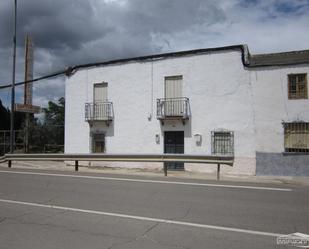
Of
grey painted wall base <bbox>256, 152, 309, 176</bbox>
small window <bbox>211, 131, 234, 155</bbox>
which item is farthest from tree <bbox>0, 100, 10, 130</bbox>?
grey painted wall base <bbox>256, 152, 309, 176</bbox>

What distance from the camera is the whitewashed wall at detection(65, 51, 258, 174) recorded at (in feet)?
65.0

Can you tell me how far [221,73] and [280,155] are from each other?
500 cm

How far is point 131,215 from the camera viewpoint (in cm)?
834

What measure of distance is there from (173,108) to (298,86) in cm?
634

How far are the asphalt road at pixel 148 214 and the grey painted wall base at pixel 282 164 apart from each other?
22.3ft

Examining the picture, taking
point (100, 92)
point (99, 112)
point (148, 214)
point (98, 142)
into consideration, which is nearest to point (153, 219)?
point (148, 214)

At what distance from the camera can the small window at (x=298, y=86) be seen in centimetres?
1870

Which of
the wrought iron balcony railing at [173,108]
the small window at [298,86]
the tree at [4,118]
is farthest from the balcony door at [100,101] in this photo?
the tree at [4,118]

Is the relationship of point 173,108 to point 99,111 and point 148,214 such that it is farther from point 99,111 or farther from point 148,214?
point 148,214

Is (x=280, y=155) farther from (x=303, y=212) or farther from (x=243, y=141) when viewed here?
(x=303, y=212)

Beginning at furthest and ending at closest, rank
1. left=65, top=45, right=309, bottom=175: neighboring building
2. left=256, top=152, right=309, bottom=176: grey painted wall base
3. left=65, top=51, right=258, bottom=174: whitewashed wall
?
1. left=65, top=51, right=258, bottom=174: whitewashed wall
2. left=65, top=45, right=309, bottom=175: neighboring building
3. left=256, top=152, right=309, bottom=176: grey painted wall base

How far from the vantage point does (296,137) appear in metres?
18.7

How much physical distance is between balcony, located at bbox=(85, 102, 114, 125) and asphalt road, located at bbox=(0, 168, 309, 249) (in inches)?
409

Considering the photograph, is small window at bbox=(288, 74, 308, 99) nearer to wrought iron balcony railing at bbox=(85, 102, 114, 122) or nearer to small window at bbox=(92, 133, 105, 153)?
wrought iron balcony railing at bbox=(85, 102, 114, 122)
